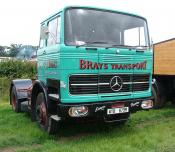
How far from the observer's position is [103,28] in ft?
22.5

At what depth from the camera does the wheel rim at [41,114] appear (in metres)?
7.29

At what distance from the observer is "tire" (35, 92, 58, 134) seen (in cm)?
696

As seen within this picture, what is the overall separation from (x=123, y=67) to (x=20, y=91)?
418cm

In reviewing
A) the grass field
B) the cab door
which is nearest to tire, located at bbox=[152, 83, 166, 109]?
the grass field

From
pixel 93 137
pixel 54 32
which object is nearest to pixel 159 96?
pixel 93 137

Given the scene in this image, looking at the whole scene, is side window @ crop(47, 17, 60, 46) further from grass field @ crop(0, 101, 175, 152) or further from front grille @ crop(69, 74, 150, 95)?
grass field @ crop(0, 101, 175, 152)

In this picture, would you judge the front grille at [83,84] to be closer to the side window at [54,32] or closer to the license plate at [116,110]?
the license plate at [116,110]

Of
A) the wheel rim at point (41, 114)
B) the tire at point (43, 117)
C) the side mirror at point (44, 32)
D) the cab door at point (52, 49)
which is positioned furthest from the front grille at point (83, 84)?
the side mirror at point (44, 32)

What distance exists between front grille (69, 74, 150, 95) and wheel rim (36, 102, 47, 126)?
1.25 meters

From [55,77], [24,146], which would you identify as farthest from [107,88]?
[24,146]

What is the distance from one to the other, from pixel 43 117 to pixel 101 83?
164 centimetres

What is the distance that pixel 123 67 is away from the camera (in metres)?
6.83

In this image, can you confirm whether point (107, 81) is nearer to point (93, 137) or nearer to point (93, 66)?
point (93, 66)

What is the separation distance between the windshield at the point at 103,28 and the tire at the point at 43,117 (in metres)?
1.61
